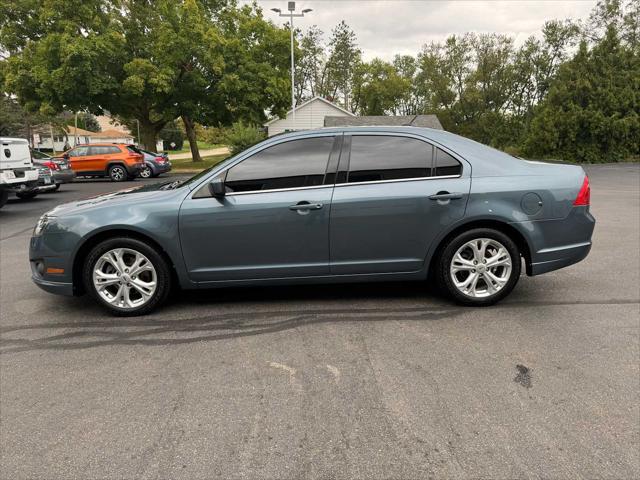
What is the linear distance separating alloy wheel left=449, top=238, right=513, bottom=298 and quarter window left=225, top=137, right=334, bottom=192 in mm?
1446

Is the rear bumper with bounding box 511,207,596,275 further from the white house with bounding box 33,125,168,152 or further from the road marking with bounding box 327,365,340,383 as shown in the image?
the white house with bounding box 33,125,168,152

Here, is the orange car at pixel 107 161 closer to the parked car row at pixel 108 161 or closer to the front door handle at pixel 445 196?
the parked car row at pixel 108 161

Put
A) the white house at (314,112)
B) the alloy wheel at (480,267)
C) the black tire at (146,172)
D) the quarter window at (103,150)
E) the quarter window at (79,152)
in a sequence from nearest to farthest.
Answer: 1. the alloy wheel at (480,267)
2. the quarter window at (103,150)
3. the quarter window at (79,152)
4. the black tire at (146,172)
5. the white house at (314,112)

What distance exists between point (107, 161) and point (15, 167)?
35.3 feet

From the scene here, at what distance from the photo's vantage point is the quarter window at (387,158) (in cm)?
426

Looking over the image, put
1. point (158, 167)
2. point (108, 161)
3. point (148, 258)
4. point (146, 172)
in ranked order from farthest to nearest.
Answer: point (158, 167), point (146, 172), point (108, 161), point (148, 258)

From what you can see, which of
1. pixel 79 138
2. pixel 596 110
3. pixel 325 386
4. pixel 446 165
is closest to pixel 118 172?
pixel 446 165

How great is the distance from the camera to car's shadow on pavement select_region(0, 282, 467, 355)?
152 inches

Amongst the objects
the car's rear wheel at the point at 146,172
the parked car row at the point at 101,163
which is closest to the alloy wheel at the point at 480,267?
the parked car row at the point at 101,163

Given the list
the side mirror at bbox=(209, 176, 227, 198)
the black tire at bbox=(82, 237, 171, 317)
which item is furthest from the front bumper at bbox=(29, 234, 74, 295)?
the side mirror at bbox=(209, 176, 227, 198)

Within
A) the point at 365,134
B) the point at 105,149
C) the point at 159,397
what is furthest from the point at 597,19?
the point at 159,397

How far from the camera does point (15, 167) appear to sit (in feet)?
35.2

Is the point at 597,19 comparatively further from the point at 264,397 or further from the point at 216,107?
the point at 264,397

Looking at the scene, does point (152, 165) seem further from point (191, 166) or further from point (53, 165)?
point (191, 166)
